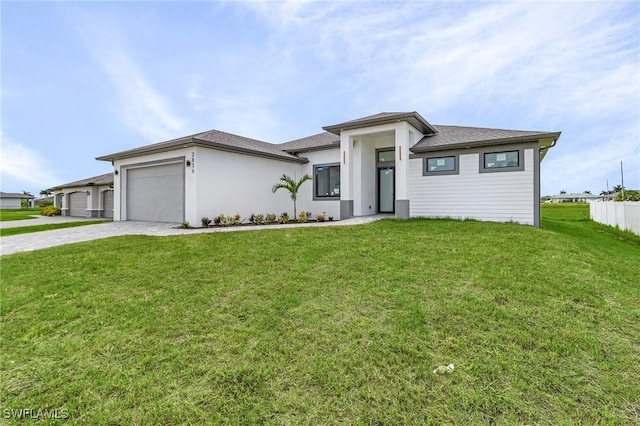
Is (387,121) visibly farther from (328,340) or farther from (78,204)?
(78,204)

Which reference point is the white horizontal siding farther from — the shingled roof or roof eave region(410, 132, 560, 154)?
the shingled roof

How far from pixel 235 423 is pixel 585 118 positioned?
901 inches

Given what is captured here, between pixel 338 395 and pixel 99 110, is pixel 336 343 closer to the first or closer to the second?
pixel 338 395

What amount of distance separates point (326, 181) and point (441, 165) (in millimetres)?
5366

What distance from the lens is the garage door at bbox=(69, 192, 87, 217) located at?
23578 mm

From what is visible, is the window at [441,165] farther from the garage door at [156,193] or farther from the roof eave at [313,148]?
the garage door at [156,193]

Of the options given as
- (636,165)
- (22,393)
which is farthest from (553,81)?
(636,165)

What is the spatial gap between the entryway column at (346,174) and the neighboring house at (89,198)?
1761cm

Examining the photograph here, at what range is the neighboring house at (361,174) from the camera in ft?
37.1

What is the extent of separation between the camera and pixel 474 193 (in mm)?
11859

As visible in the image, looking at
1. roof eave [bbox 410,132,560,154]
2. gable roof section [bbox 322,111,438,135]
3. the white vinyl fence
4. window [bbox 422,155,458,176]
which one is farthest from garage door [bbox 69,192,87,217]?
the white vinyl fence

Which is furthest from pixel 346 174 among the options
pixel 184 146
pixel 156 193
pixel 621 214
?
pixel 621 214

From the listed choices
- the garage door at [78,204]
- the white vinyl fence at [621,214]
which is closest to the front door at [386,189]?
the white vinyl fence at [621,214]

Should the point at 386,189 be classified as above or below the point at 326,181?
below
